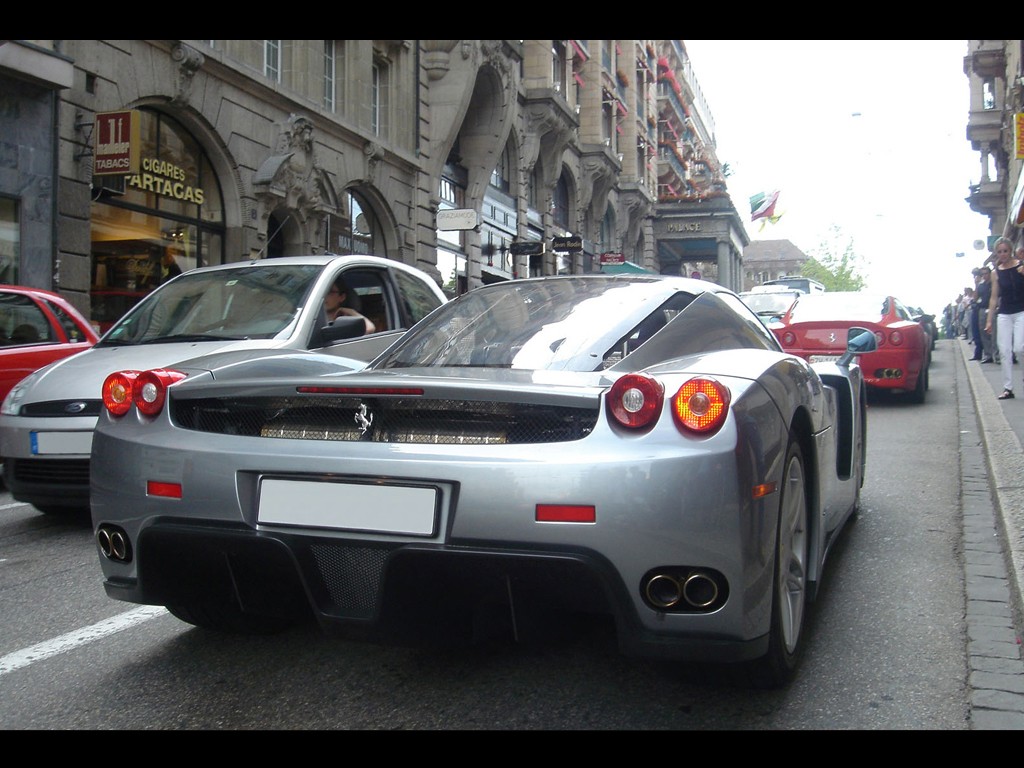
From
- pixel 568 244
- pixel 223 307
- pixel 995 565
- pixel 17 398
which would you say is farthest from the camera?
pixel 568 244

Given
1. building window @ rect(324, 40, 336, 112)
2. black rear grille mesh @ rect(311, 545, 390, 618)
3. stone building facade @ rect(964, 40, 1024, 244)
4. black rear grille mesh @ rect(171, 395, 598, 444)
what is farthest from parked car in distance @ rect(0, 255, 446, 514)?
stone building facade @ rect(964, 40, 1024, 244)

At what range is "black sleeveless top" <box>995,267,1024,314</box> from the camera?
1094cm

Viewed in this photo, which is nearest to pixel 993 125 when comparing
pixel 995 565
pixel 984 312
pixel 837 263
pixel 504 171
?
pixel 504 171

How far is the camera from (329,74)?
2092 cm

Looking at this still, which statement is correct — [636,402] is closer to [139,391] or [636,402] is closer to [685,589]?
[685,589]

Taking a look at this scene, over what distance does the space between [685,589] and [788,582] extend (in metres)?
0.68

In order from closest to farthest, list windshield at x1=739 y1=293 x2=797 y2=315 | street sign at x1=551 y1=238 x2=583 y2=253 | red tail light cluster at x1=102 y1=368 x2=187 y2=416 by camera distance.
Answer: red tail light cluster at x1=102 y1=368 x2=187 y2=416, windshield at x1=739 y1=293 x2=797 y2=315, street sign at x1=551 y1=238 x2=583 y2=253

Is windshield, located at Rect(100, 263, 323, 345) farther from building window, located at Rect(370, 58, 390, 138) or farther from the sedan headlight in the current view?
building window, located at Rect(370, 58, 390, 138)

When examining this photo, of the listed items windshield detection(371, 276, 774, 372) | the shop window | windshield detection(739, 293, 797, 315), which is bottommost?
windshield detection(371, 276, 774, 372)

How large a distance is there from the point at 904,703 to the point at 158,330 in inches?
192

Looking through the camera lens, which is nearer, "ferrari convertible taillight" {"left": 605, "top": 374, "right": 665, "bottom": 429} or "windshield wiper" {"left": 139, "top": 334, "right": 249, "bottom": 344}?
"ferrari convertible taillight" {"left": 605, "top": 374, "right": 665, "bottom": 429}

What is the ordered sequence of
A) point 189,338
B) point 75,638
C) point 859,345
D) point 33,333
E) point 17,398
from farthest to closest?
point 33,333, point 189,338, point 17,398, point 859,345, point 75,638

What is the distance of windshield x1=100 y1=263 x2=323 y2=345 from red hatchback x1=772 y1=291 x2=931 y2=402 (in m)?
6.05
